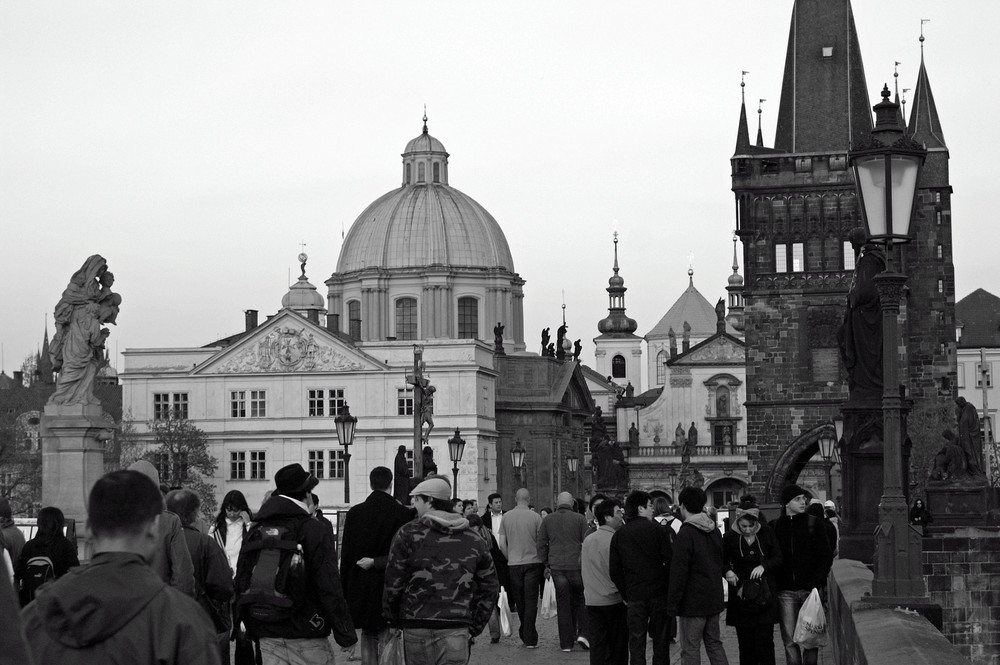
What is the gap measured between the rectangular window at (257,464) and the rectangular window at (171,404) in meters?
3.70

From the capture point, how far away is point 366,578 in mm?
11180

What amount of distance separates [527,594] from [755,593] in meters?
5.98

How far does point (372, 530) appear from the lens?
11.2 m

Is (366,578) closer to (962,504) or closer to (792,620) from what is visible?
(792,620)

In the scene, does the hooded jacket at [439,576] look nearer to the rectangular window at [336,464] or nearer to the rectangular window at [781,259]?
the rectangular window at [781,259]

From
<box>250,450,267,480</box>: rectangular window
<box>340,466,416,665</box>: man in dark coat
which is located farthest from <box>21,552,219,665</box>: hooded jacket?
<box>250,450,267,480</box>: rectangular window

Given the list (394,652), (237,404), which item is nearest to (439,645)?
(394,652)

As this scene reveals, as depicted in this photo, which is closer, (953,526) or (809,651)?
(809,651)

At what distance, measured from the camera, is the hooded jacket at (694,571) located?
12219 mm

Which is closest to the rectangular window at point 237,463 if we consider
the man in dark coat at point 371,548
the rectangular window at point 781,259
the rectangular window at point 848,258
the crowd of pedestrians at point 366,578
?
the rectangular window at point 781,259

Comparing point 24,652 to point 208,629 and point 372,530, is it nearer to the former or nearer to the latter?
point 208,629

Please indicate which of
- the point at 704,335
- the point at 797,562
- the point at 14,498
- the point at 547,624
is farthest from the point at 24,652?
the point at 704,335

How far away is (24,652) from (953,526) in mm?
22113

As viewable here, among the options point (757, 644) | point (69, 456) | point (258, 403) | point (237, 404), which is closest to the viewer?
point (757, 644)
